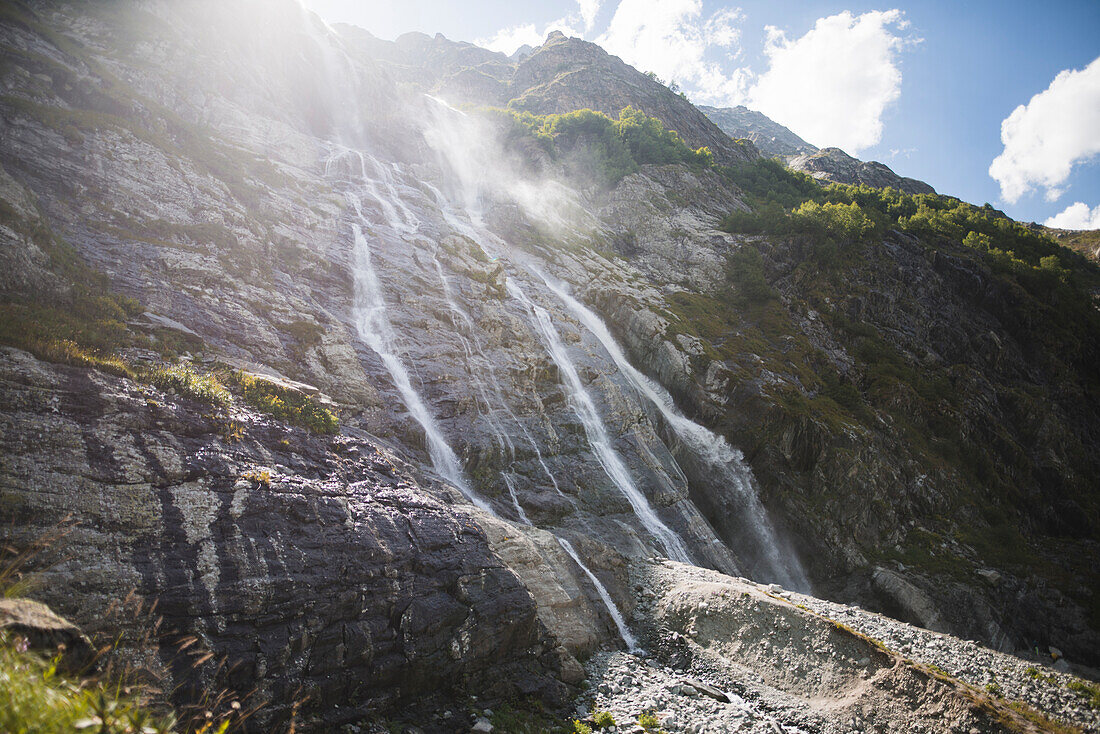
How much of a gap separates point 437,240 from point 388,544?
3006cm

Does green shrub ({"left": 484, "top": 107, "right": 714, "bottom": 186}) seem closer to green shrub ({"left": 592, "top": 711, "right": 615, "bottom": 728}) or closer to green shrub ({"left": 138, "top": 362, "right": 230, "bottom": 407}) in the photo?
green shrub ({"left": 138, "top": 362, "right": 230, "bottom": 407})

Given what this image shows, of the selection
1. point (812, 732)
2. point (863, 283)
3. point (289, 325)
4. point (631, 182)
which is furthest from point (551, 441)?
point (631, 182)

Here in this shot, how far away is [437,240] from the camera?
38.3 m

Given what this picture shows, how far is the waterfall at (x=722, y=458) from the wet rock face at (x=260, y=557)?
19.7 m

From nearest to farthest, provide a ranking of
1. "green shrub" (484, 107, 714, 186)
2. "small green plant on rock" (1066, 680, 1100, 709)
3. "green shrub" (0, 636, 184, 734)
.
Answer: "green shrub" (0, 636, 184, 734) < "small green plant on rock" (1066, 680, 1100, 709) < "green shrub" (484, 107, 714, 186)

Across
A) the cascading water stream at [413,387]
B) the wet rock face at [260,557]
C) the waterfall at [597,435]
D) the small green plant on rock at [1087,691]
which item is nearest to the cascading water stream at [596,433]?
the waterfall at [597,435]

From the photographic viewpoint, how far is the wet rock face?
8961 millimetres

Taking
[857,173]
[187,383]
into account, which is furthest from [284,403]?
[857,173]

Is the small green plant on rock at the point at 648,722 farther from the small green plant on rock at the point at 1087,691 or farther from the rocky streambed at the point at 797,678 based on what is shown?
the small green plant on rock at the point at 1087,691

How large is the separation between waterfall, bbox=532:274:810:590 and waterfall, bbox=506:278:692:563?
471 centimetres

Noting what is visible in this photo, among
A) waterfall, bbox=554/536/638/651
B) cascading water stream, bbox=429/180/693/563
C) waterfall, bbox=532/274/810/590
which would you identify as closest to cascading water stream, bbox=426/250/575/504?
cascading water stream, bbox=429/180/693/563

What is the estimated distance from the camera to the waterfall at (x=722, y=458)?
92.3 ft

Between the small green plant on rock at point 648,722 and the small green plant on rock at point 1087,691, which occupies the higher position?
the small green plant on rock at point 1087,691

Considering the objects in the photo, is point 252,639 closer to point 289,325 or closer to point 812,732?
point 812,732
